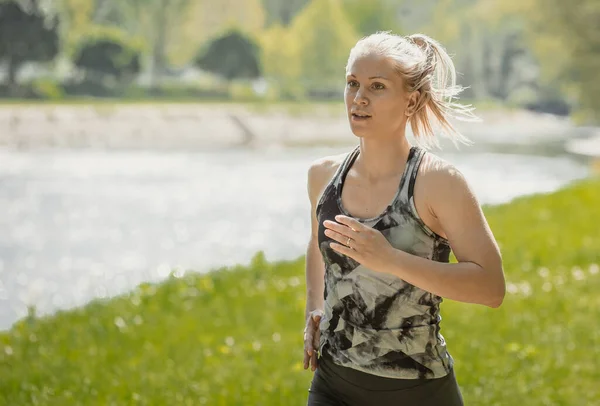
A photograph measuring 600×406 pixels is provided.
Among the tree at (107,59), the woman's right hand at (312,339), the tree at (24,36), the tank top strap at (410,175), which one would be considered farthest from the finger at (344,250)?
the tree at (107,59)

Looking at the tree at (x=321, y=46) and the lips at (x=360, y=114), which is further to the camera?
the tree at (x=321, y=46)

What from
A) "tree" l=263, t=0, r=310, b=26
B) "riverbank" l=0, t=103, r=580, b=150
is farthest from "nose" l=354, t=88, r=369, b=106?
"tree" l=263, t=0, r=310, b=26

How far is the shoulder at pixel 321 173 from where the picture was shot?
333cm

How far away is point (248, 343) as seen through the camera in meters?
7.95

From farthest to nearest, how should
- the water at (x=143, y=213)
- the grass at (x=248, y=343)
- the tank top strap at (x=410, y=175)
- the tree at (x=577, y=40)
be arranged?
the tree at (x=577, y=40), the water at (x=143, y=213), the grass at (x=248, y=343), the tank top strap at (x=410, y=175)

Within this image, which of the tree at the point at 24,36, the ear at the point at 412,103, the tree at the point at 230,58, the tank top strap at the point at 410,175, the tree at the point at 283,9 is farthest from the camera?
the tree at the point at 283,9

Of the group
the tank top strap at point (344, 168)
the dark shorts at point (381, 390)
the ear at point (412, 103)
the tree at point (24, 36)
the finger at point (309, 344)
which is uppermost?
the ear at point (412, 103)

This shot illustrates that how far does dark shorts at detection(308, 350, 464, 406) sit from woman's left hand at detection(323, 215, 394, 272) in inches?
16.5

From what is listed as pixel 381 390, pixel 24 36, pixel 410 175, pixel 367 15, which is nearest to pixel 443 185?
pixel 410 175

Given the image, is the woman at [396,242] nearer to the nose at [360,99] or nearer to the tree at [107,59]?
the nose at [360,99]

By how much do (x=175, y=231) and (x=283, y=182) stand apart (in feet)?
36.6

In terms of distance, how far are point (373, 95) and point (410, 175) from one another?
0.28 m

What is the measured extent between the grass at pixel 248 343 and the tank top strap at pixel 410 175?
339 cm

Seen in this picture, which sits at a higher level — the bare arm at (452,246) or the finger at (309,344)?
the bare arm at (452,246)
